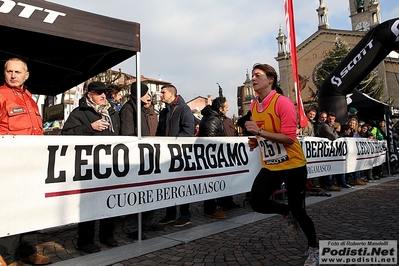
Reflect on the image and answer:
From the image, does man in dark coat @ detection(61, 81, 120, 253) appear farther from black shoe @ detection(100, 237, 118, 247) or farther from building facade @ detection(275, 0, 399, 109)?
building facade @ detection(275, 0, 399, 109)

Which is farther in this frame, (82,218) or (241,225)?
(241,225)

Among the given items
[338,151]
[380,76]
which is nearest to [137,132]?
[338,151]

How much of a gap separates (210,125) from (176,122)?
0.79 m

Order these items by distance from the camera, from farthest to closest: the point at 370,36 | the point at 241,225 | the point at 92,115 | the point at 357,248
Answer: the point at 370,36 → the point at 241,225 → the point at 92,115 → the point at 357,248

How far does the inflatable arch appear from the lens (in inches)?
408

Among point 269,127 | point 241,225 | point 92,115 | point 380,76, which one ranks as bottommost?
point 241,225

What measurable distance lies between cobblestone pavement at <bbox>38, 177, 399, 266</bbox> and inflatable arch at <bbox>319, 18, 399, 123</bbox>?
580 centimetres

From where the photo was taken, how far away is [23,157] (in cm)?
333

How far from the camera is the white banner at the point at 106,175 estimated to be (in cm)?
329

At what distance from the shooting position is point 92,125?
13.3 ft

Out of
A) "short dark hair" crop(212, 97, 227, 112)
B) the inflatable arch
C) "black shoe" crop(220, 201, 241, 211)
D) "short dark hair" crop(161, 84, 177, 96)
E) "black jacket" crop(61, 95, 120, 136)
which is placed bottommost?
"black shoe" crop(220, 201, 241, 211)

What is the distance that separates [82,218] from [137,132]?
56.6 inches

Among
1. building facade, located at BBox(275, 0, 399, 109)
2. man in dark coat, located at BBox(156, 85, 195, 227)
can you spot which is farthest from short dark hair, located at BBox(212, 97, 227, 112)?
building facade, located at BBox(275, 0, 399, 109)

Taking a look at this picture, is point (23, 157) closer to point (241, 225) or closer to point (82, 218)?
point (82, 218)
